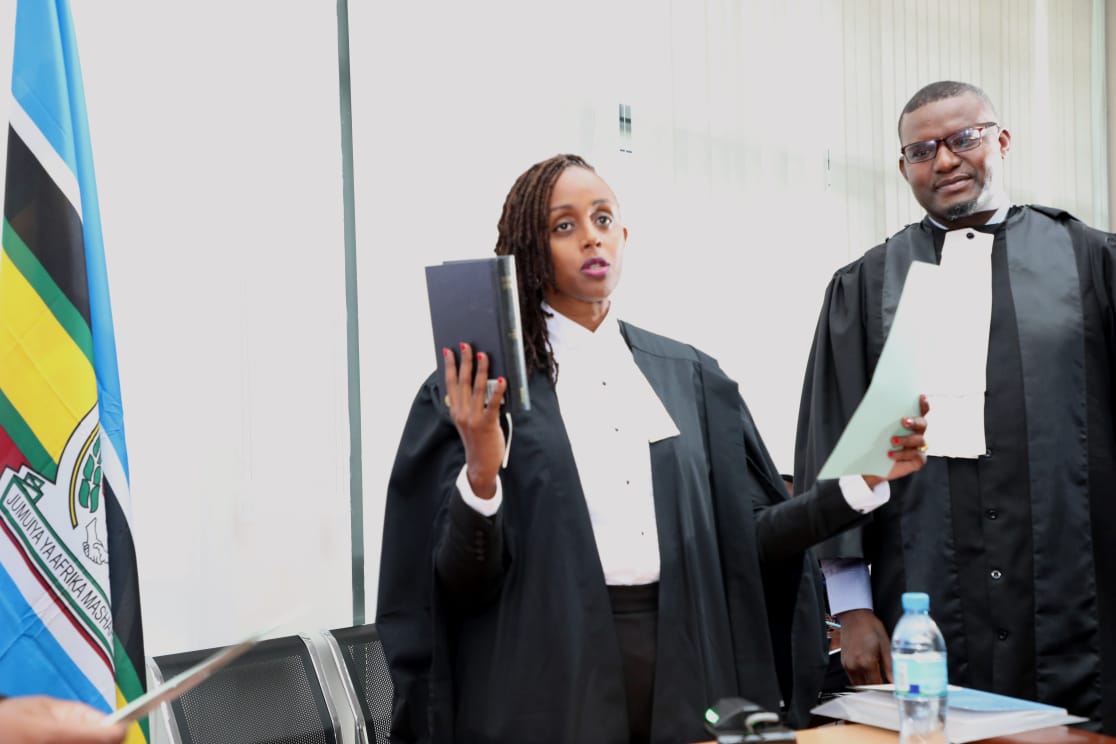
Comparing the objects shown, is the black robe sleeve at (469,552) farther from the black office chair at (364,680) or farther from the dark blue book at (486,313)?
the black office chair at (364,680)

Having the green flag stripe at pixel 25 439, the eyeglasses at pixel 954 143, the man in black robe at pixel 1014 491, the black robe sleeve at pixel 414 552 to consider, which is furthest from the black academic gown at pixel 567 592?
the eyeglasses at pixel 954 143

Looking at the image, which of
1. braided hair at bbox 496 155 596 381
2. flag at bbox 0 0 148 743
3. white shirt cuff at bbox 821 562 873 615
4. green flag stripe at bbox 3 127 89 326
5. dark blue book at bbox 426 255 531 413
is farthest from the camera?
white shirt cuff at bbox 821 562 873 615

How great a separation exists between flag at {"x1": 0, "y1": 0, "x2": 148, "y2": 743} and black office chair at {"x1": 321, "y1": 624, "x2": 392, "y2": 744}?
53cm

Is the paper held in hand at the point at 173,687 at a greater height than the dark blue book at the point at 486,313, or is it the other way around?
the dark blue book at the point at 486,313

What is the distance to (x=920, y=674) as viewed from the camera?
1.73m

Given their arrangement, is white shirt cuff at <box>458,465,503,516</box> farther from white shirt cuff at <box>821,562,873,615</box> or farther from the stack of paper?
white shirt cuff at <box>821,562,873,615</box>

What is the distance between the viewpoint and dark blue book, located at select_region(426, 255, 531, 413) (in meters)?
1.92

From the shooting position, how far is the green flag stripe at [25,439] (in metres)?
2.45

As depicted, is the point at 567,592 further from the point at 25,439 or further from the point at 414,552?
the point at 25,439

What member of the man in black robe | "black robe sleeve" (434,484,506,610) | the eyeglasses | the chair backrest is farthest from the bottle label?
the chair backrest

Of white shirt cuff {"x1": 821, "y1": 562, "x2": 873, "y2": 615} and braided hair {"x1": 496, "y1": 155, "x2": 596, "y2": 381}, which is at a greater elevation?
braided hair {"x1": 496, "y1": 155, "x2": 596, "y2": 381}

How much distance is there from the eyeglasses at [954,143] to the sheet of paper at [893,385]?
1023 millimetres

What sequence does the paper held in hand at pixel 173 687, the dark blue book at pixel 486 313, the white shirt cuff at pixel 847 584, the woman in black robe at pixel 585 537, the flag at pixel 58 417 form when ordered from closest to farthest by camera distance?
the paper held in hand at pixel 173 687 < the dark blue book at pixel 486 313 < the woman in black robe at pixel 585 537 < the flag at pixel 58 417 < the white shirt cuff at pixel 847 584

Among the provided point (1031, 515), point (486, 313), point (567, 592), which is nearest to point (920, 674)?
point (567, 592)
